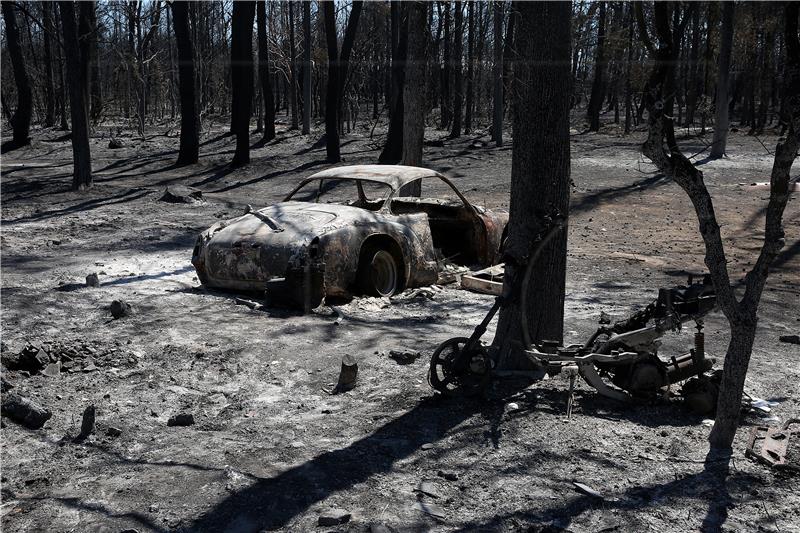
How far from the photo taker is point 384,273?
936 centimetres

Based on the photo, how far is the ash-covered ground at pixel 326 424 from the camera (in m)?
4.22

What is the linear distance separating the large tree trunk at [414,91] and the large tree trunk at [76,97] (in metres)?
7.34

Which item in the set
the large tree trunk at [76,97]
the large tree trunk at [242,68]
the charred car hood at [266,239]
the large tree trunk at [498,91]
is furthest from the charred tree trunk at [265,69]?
the charred car hood at [266,239]

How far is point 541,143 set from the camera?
240 inches

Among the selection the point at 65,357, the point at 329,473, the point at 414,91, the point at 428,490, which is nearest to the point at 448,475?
the point at 428,490

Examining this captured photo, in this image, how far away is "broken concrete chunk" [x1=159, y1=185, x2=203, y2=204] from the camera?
1739cm

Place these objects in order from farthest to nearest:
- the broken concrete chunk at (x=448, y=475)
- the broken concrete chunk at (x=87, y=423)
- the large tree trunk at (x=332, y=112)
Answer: the large tree trunk at (x=332, y=112)
the broken concrete chunk at (x=87, y=423)
the broken concrete chunk at (x=448, y=475)

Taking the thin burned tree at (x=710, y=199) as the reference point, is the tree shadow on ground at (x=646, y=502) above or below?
below

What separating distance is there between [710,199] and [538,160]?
1845 millimetres

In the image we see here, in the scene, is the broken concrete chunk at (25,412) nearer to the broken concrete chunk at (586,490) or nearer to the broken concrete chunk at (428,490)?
the broken concrete chunk at (428,490)

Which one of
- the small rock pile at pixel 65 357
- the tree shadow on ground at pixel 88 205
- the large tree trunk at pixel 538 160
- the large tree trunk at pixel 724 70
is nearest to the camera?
the large tree trunk at pixel 538 160

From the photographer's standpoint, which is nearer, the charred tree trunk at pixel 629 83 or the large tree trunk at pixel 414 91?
the large tree trunk at pixel 414 91

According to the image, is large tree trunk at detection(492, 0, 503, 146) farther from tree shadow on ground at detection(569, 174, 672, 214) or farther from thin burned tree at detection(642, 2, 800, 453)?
thin burned tree at detection(642, 2, 800, 453)

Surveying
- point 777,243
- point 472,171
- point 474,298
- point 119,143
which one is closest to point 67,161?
point 119,143
